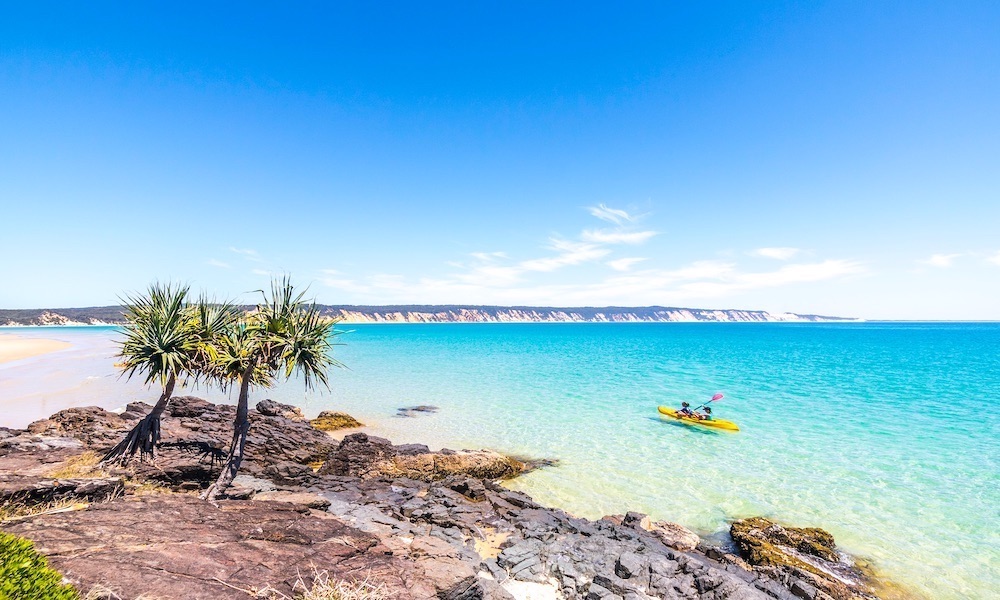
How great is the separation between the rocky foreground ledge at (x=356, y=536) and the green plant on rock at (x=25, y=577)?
916 millimetres

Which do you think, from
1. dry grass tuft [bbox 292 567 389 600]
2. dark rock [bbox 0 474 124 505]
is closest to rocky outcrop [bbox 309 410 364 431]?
dark rock [bbox 0 474 124 505]

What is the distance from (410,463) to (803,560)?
12870mm

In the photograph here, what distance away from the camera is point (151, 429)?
40.8ft

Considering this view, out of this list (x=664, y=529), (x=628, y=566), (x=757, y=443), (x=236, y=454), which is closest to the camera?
(x=628, y=566)

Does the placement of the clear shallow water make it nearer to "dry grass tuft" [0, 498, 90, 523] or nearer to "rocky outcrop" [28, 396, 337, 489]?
"rocky outcrop" [28, 396, 337, 489]

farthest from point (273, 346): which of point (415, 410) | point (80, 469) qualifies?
point (415, 410)

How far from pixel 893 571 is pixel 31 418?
124ft

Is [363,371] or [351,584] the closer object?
[351,584]

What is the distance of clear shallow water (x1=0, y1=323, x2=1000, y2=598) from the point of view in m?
14.0

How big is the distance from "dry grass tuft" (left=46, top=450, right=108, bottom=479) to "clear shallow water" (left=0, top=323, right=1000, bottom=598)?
1288 centimetres

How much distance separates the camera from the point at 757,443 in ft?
74.8

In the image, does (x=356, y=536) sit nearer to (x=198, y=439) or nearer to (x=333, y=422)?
(x=198, y=439)

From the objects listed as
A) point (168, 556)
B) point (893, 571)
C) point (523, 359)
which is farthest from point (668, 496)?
point (523, 359)

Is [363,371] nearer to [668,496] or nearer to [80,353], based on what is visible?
[668,496]
